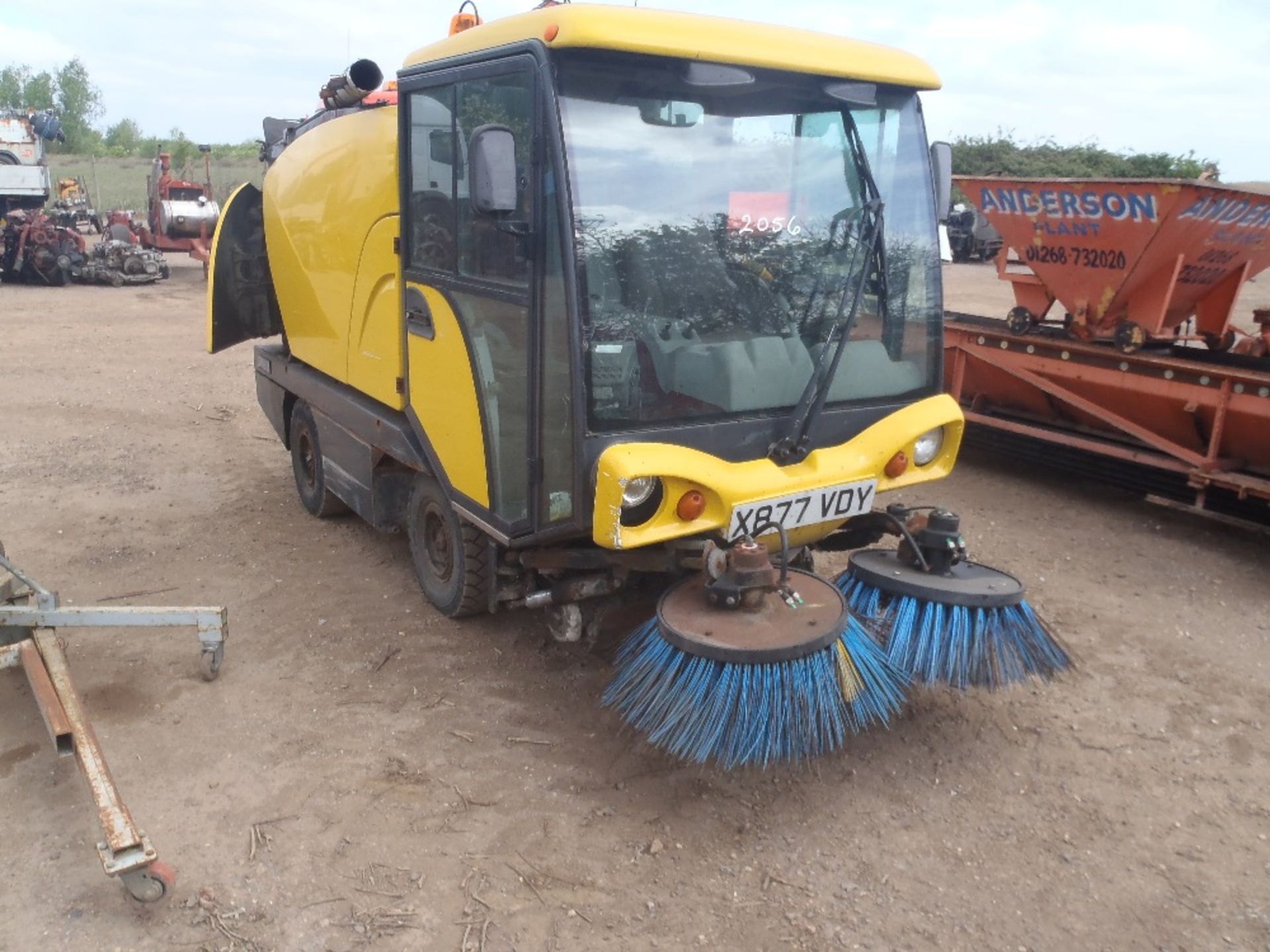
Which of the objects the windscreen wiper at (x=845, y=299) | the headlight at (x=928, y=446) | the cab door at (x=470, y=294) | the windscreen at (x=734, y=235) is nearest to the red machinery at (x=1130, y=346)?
the headlight at (x=928, y=446)

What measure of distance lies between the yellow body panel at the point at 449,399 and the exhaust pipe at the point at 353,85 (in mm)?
1082

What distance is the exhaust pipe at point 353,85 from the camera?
425 cm

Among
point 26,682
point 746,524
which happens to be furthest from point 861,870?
point 26,682

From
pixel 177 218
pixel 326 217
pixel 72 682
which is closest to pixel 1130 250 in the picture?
pixel 326 217

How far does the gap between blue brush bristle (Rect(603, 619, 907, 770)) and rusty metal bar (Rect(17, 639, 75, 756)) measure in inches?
64.0

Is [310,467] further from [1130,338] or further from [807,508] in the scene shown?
[1130,338]

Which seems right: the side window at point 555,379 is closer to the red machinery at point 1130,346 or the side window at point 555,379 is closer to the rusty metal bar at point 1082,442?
the red machinery at point 1130,346

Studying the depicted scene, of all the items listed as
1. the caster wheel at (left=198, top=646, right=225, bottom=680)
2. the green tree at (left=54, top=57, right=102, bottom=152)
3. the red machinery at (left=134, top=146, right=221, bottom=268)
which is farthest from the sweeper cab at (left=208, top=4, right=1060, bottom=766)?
the green tree at (left=54, top=57, right=102, bottom=152)

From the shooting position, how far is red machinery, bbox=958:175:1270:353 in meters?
5.60

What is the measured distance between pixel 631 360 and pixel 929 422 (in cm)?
119

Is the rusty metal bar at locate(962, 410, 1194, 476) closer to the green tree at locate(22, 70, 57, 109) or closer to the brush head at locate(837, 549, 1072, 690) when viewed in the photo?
the brush head at locate(837, 549, 1072, 690)

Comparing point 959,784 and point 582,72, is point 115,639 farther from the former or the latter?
point 959,784

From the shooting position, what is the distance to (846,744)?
3.41 metres

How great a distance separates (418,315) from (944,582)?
2.16 metres
